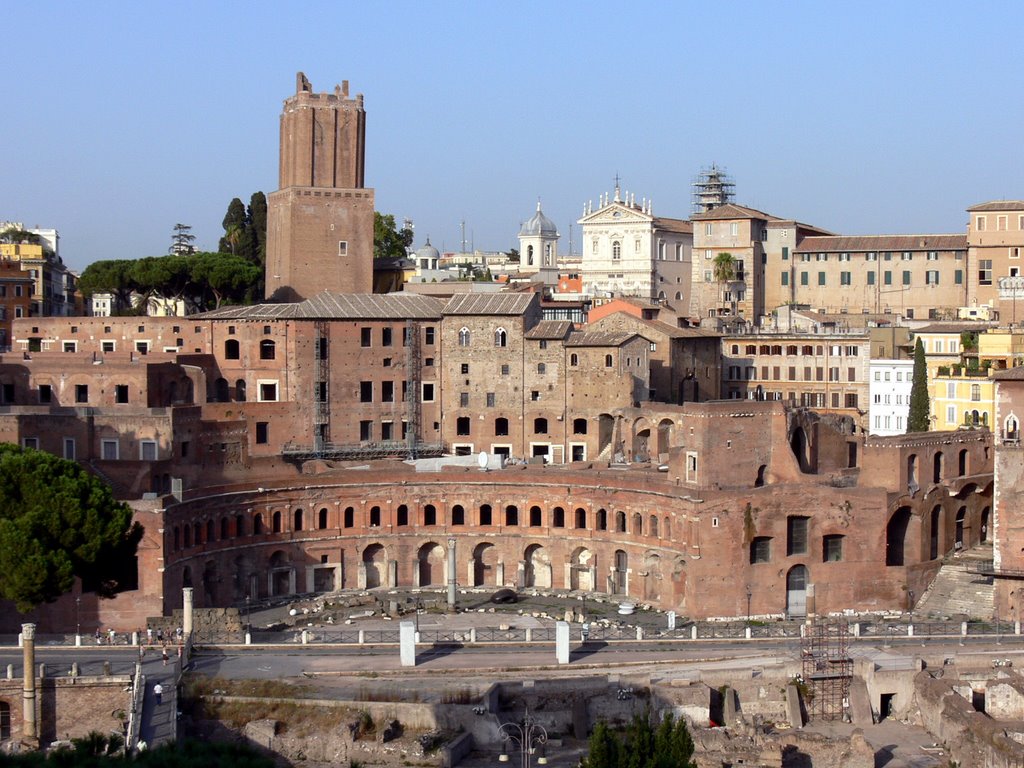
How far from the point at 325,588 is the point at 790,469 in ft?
57.3

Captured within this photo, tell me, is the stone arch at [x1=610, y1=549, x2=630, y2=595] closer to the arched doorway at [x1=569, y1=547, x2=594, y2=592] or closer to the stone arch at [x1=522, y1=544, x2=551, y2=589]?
the arched doorway at [x1=569, y1=547, x2=594, y2=592]

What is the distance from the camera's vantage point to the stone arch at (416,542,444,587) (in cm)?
6750

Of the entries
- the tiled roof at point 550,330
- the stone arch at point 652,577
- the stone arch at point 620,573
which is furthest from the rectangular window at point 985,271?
the stone arch at point 652,577

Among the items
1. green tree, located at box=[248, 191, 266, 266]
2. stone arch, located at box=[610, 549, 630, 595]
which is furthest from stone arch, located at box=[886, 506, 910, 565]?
green tree, located at box=[248, 191, 266, 266]

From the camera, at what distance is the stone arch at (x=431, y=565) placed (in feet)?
221

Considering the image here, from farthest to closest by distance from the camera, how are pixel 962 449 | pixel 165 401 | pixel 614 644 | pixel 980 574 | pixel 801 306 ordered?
pixel 801 306, pixel 165 401, pixel 962 449, pixel 980 574, pixel 614 644

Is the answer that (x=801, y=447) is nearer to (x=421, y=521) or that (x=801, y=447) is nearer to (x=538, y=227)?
(x=421, y=521)

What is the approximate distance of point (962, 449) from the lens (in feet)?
212

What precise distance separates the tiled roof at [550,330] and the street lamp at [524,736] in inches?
1077

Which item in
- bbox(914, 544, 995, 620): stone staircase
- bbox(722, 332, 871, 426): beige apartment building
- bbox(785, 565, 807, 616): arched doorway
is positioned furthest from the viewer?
bbox(722, 332, 871, 426): beige apartment building

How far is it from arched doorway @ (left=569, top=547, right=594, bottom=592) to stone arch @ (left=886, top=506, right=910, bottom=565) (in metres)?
10.8

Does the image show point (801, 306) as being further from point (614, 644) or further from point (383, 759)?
point (383, 759)

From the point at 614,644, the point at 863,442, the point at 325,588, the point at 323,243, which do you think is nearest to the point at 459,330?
the point at 323,243

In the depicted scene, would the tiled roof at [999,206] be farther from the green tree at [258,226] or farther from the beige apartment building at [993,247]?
the green tree at [258,226]
